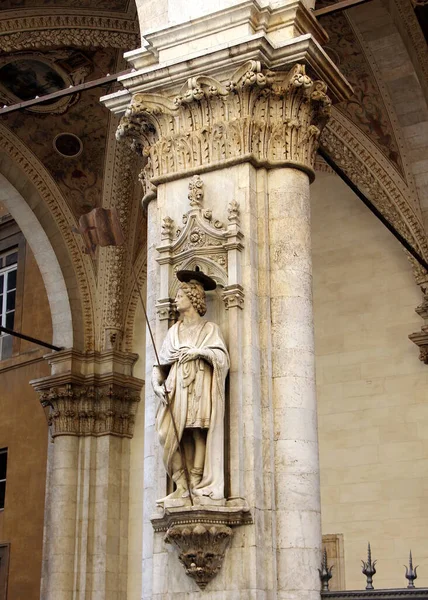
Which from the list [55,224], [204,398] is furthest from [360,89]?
[204,398]

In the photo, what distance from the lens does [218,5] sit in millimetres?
8148

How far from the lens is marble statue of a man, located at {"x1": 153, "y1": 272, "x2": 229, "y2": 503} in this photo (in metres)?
6.95

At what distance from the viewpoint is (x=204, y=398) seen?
7012 millimetres

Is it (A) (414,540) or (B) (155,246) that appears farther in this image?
(A) (414,540)

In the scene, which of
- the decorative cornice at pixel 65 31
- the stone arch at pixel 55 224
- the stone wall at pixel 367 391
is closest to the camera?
the stone wall at pixel 367 391

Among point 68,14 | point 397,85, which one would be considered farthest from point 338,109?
point 68,14

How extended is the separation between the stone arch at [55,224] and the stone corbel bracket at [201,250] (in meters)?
7.33

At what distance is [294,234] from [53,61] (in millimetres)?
6967

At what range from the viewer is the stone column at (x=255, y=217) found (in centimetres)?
698

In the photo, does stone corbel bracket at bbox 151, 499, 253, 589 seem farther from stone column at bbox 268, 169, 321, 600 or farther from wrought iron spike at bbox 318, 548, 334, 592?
wrought iron spike at bbox 318, 548, 334, 592

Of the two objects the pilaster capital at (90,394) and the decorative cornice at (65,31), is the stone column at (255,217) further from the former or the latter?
the pilaster capital at (90,394)

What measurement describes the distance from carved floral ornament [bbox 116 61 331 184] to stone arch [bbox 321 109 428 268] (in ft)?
16.2

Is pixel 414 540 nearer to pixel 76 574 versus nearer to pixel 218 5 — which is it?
pixel 76 574

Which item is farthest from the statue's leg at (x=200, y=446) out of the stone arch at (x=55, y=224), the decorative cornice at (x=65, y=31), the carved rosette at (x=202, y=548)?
the stone arch at (x=55, y=224)
